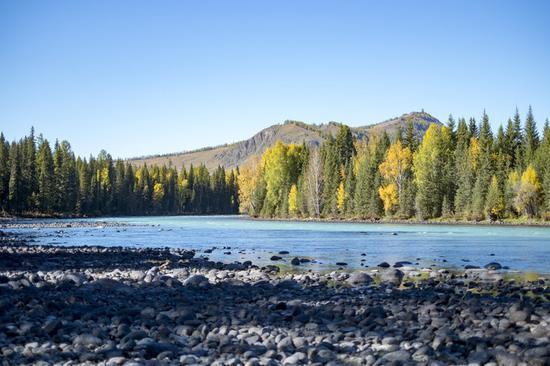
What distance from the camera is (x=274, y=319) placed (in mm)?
12133

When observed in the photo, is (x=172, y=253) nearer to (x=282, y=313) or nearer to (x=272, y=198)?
(x=282, y=313)

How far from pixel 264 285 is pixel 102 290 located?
471cm

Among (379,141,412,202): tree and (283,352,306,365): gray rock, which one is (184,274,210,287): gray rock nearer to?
(283,352,306,365): gray rock

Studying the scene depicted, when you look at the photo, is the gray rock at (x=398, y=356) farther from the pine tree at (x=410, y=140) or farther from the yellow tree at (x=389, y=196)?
the pine tree at (x=410, y=140)

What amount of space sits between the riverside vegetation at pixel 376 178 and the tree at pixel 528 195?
5.0 inches

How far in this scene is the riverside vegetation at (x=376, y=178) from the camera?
76.6 m

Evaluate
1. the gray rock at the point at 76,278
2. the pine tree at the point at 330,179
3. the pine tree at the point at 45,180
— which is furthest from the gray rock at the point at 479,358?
the pine tree at the point at 45,180

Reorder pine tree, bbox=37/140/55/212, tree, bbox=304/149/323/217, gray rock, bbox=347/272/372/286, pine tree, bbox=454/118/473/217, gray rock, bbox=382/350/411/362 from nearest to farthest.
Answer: gray rock, bbox=382/350/411/362 < gray rock, bbox=347/272/372/286 < pine tree, bbox=454/118/473/217 < tree, bbox=304/149/323/217 < pine tree, bbox=37/140/55/212

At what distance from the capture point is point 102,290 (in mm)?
15852

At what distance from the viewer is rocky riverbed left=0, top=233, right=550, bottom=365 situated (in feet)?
30.3

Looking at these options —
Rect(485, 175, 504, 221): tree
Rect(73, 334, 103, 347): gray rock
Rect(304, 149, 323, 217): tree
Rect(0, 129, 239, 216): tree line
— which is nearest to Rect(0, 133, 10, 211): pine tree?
Rect(0, 129, 239, 216): tree line

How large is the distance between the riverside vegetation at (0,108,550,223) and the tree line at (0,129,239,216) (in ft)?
0.93

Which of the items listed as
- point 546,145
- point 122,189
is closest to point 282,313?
point 546,145

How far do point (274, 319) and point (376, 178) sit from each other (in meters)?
79.9
